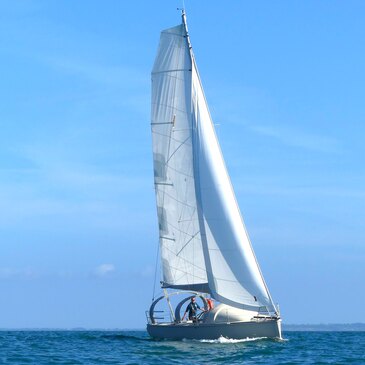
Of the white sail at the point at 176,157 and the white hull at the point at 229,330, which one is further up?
the white sail at the point at 176,157

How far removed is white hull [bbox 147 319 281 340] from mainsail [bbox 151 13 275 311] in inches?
74.8

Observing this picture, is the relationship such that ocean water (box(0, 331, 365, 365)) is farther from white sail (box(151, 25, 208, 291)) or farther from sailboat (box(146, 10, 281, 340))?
white sail (box(151, 25, 208, 291))

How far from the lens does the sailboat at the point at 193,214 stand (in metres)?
52.7

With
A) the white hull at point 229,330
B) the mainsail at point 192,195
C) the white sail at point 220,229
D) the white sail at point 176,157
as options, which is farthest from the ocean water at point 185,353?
the white sail at point 176,157

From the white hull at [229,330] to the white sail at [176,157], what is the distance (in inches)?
144

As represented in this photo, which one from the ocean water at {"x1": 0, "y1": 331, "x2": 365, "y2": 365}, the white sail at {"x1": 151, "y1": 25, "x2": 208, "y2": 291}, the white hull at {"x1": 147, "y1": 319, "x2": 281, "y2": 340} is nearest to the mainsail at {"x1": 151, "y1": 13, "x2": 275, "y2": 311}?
the white sail at {"x1": 151, "y1": 25, "x2": 208, "y2": 291}

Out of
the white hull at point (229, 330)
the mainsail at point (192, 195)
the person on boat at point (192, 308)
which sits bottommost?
the white hull at point (229, 330)

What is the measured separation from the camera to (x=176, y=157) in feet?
184

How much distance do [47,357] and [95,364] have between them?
4986 millimetres

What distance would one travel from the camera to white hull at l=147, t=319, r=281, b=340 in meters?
50.7

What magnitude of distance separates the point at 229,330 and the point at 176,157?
11.2 m

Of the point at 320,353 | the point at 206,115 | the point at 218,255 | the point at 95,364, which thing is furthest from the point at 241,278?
the point at 95,364

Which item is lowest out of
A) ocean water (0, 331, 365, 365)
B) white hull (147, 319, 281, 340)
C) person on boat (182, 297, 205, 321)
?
ocean water (0, 331, 365, 365)

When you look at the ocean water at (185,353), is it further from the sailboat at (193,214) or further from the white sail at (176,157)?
the white sail at (176,157)
